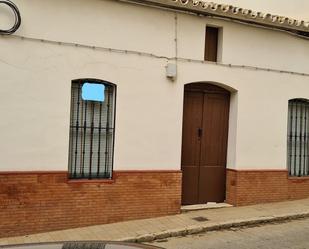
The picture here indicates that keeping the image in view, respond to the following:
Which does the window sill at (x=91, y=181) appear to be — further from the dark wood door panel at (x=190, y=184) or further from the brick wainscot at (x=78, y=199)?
the dark wood door panel at (x=190, y=184)

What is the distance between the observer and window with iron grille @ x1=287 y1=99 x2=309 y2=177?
10.9 meters

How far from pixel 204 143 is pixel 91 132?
2.62m

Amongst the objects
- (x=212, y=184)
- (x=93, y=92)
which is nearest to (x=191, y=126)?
(x=212, y=184)

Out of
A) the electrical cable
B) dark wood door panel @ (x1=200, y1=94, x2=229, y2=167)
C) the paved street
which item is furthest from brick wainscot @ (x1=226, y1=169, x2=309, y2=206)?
the electrical cable

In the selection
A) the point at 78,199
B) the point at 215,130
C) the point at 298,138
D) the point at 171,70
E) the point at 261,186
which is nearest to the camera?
the point at 78,199

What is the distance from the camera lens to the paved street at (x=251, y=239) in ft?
24.6

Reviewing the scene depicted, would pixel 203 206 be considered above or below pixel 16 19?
below

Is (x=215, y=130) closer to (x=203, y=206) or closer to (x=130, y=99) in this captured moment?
(x=203, y=206)

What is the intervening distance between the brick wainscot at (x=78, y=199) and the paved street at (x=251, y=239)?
111 centimetres

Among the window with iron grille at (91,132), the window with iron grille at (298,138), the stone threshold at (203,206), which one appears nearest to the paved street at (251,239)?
the stone threshold at (203,206)

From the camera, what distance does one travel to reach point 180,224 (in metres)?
8.50

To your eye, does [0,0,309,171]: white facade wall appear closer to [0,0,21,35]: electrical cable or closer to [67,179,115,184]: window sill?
[0,0,21,35]: electrical cable

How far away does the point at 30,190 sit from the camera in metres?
7.72

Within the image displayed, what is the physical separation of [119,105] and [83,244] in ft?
18.7
